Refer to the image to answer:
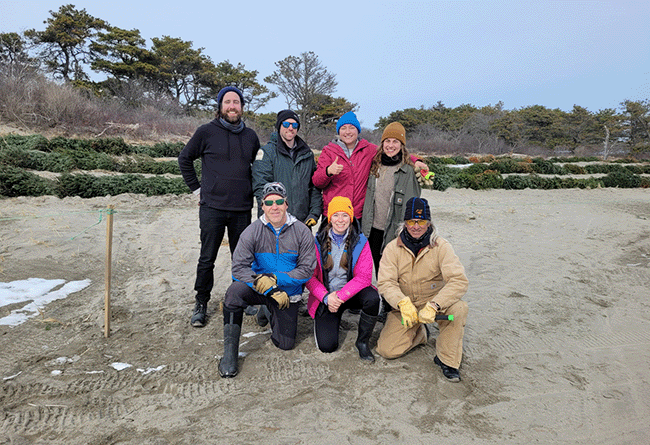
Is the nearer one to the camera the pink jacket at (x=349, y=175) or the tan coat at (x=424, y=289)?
the tan coat at (x=424, y=289)

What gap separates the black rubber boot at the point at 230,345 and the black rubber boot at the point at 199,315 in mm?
688

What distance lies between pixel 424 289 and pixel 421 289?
0.02 m

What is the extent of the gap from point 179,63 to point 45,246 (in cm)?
2733

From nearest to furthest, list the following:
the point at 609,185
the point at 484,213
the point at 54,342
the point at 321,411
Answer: the point at 321,411, the point at 54,342, the point at 484,213, the point at 609,185

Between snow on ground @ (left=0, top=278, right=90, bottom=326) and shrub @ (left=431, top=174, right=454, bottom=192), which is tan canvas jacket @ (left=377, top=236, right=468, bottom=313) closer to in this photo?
snow on ground @ (left=0, top=278, right=90, bottom=326)

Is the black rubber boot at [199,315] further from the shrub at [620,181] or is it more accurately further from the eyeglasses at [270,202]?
Result: the shrub at [620,181]

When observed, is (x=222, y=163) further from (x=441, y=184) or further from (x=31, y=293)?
(x=441, y=184)

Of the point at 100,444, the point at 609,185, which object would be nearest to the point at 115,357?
the point at 100,444

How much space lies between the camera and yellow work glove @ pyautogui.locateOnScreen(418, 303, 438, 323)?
304 cm

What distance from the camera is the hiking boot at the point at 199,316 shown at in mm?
3871

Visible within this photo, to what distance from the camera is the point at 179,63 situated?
1162 inches

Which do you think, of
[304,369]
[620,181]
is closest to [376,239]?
[304,369]

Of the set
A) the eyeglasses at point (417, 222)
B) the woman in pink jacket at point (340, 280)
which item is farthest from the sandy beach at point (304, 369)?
the eyeglasses at point (417, 222)

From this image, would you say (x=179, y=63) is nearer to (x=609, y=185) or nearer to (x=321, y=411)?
(x=609, y=185)
